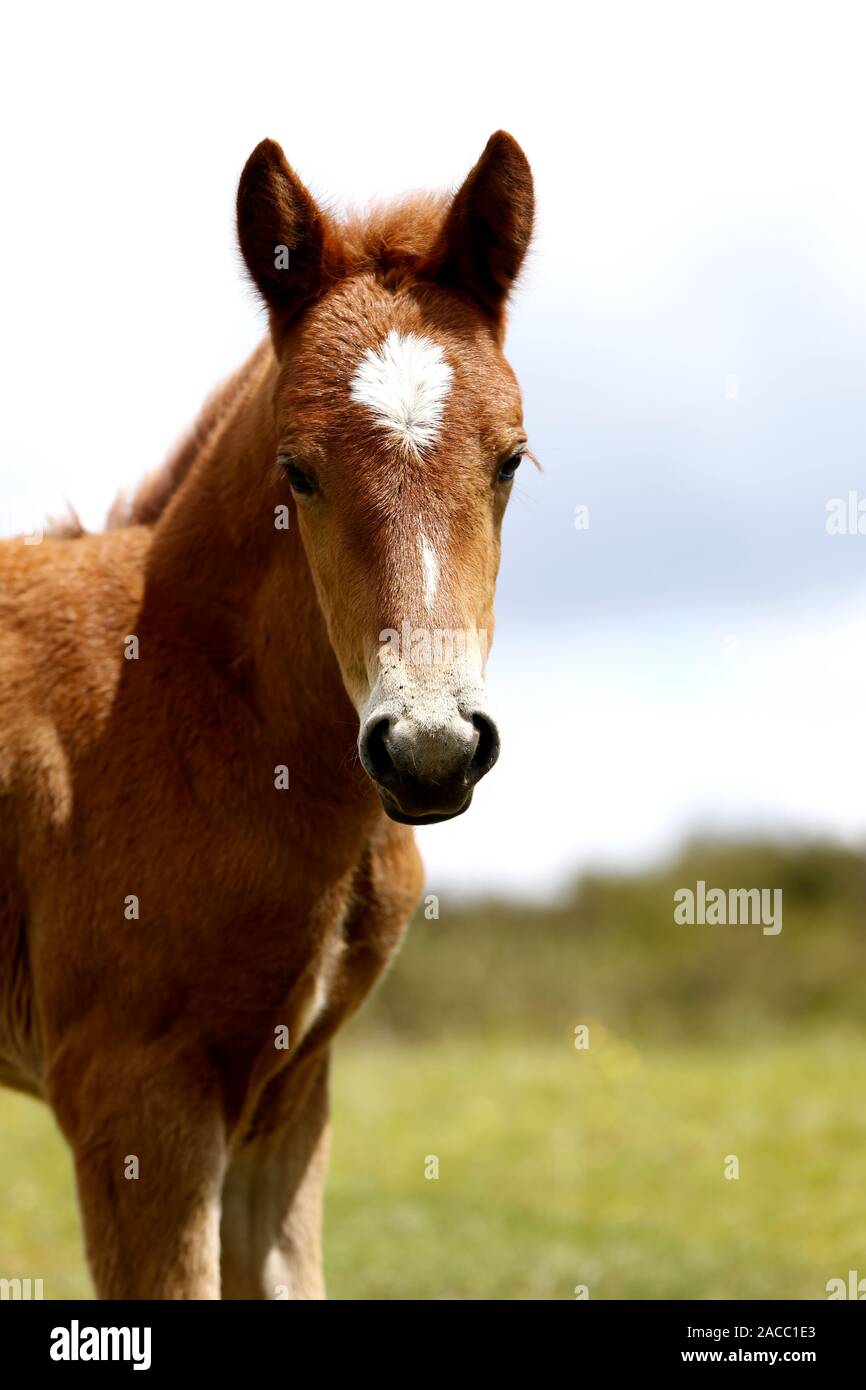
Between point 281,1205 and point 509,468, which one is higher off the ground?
point 509,468

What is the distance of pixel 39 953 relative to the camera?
4023 millimetres

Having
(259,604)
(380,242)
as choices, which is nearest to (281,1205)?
(259,604)

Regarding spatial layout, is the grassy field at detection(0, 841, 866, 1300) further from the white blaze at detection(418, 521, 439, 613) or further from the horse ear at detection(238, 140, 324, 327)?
the horse ear at detection(238, 140, 324, 327)

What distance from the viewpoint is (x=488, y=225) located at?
3770 mm

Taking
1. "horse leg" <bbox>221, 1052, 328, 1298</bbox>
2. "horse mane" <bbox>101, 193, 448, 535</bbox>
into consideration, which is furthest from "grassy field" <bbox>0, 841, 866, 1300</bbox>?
"horse mane" <bbox>101, 193, 448, 535</bbox>

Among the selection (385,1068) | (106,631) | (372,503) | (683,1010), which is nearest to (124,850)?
(106,631)

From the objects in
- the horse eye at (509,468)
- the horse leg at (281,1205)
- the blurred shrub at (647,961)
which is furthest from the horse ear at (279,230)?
the blurred shrub at (647,961)

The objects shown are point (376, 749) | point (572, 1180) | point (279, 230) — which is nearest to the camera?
point (376, 749)

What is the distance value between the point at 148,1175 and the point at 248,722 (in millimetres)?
1217

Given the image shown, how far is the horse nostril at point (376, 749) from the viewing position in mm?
3018

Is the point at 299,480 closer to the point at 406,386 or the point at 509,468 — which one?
the point at 406,386

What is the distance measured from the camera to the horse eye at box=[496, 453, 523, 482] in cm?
349
